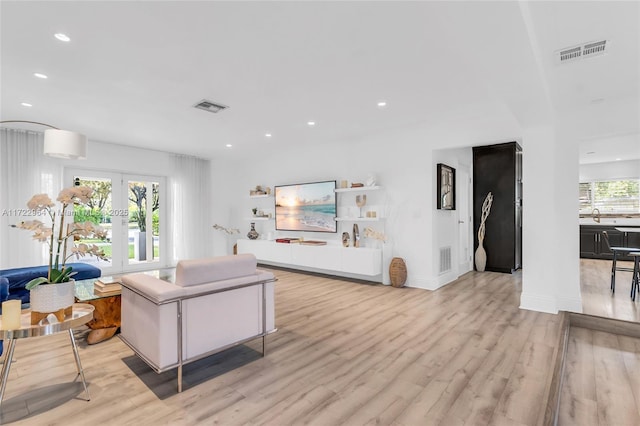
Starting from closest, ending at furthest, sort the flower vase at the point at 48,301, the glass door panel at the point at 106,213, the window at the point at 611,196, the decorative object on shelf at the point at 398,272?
1. the flower vase at the point at 48,301
2. the decorative object on shelf at the point at 398,272
3. the glass door panel at the point at 106,213
4. the window at the point at 611,196

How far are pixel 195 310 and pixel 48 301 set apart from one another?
0.87 metres

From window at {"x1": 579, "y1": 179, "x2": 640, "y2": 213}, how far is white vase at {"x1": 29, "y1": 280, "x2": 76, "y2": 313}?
11.2 m

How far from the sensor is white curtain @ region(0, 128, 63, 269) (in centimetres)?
509

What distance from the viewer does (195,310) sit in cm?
230

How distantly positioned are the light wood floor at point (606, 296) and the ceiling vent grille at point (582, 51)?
9.18ft

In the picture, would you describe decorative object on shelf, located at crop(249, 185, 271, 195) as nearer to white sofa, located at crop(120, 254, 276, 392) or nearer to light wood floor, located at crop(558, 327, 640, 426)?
white sofa, located at crop(120, 254, 276, 392)

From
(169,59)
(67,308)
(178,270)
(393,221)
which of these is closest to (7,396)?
(67,308)

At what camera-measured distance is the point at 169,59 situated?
2834mm

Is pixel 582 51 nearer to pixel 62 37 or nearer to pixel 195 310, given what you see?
pixel 195 310

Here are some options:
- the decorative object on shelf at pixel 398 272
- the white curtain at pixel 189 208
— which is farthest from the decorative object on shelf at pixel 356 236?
the white curtain at pixel 189 208

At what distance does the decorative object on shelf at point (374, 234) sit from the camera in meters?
5.33

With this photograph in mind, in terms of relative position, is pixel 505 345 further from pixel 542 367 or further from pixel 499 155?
pixel 499 155

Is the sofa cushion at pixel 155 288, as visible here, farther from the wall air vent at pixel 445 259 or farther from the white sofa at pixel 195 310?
the wall air vent at pixel 445 259

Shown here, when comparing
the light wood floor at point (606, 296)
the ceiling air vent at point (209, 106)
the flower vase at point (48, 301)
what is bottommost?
the light wood floor at point (606, 296)
